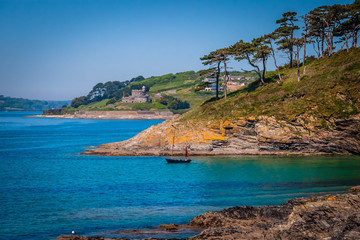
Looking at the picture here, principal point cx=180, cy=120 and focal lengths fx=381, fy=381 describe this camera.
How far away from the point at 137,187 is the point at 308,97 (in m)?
31.6

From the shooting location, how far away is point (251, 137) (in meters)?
56.9

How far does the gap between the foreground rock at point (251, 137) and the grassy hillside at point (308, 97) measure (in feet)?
4.61

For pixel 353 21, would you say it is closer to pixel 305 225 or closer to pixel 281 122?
pixel 281 122

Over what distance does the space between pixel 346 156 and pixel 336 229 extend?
3763 cm

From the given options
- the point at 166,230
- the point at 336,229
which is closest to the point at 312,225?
the point at 336,229

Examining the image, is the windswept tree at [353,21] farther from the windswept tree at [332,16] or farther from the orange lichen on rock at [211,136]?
the orange lichen on rock at [211,136]

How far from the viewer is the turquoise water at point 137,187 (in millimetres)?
26328

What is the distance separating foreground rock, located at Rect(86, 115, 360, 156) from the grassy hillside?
1405 millimetres

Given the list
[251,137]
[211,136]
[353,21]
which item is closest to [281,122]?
[251,137]

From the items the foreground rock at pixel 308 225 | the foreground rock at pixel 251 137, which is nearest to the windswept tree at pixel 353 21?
the foreground rock at pixel 251 137

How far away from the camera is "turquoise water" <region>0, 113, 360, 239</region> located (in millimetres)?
26328

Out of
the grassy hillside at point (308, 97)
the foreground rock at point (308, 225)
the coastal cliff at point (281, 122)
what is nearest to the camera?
the foreground rock at point (308, 225)

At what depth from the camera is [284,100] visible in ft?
193

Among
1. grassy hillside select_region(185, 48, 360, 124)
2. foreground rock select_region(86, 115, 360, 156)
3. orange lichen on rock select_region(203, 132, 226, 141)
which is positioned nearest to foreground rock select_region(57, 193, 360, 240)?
foreground rock select_region(86, 115, 360, 156)
